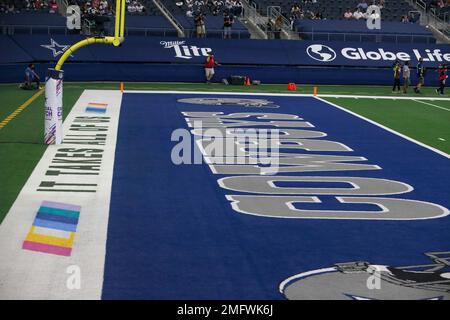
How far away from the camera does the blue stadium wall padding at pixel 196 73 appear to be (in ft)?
132

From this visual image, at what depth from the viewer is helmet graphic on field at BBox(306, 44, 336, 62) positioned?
43.9 meters

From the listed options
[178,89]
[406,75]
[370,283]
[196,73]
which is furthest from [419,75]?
[370,283]

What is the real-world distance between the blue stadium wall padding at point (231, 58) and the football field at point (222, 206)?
1129 centimetres

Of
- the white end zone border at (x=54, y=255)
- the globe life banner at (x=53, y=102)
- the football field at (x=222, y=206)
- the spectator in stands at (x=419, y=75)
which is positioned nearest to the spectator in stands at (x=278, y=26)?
the spectator in stands at (x=419, y=75)

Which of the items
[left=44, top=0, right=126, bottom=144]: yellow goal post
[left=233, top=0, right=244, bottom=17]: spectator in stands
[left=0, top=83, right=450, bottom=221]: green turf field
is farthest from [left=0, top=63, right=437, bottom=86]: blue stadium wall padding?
[left=44, top=0, right=126, bottom=144]: yellow goal post

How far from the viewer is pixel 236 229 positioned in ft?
45.5

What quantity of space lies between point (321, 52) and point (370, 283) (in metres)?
33.9

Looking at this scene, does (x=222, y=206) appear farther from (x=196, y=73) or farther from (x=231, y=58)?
(x=231, y=58)

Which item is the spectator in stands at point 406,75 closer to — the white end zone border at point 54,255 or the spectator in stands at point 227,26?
the spectator in stands at point 227,26

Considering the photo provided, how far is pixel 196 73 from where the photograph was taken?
42.2 metres

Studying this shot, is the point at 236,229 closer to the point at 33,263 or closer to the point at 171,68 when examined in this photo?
the point at 33,263

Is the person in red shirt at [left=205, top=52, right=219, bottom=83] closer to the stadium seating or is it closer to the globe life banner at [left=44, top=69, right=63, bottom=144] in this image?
the stadium seating

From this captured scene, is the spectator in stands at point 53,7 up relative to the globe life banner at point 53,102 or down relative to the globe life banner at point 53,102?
up
